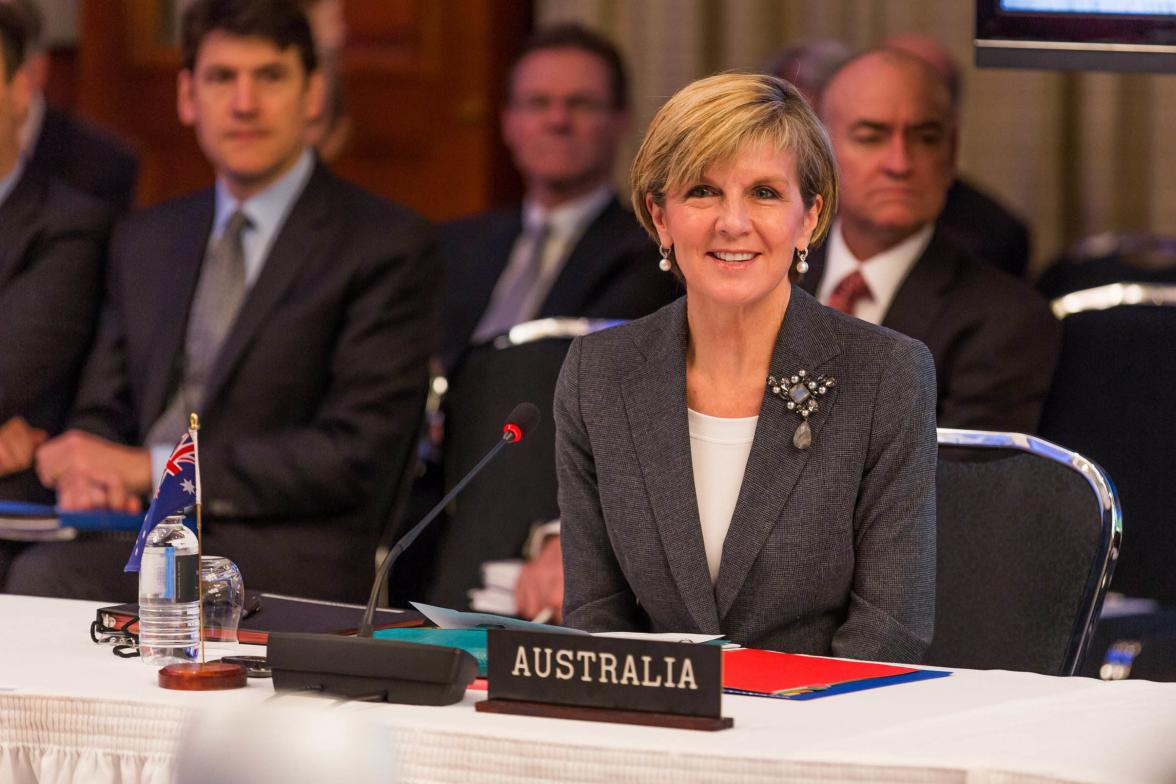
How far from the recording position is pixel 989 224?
4.00 meters

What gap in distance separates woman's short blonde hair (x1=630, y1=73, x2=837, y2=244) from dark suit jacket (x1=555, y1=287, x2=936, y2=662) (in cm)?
18

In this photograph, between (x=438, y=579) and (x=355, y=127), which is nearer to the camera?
(x=438, y=579)

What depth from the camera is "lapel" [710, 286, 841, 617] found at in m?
2.04

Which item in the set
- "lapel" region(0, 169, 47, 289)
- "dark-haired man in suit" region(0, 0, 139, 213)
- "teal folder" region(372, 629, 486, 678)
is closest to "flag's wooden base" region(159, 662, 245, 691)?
"teal folder" region(372, 629, 486, 678)

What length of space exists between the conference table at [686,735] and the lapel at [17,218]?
1.92 metres

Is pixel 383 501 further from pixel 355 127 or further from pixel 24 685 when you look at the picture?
pixel 355 127

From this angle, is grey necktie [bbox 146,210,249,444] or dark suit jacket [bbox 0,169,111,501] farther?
dark suit jacket [bbox 0,169,111,501]

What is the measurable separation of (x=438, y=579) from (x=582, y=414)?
1018 mm

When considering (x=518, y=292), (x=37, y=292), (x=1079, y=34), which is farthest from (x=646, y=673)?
(x=518, y=292)

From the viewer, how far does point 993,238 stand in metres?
3.96

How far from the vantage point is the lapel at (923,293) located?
9.92 feet

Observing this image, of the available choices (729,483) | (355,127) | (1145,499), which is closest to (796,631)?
(729,483)

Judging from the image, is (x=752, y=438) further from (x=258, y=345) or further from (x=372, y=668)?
(x=258, y=345)

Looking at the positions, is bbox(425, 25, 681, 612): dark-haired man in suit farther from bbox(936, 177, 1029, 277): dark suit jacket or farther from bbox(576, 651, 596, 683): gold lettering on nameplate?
bbox(576, 651, 596, 683): gold lettering on nameplate
